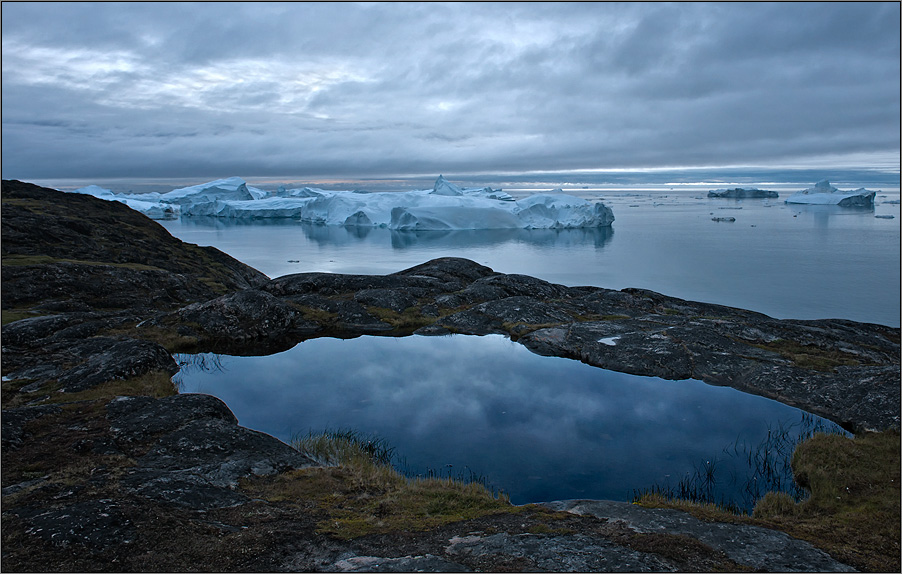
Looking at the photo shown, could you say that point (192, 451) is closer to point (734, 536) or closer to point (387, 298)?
point (734, 536)

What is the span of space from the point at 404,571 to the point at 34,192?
2368 inches

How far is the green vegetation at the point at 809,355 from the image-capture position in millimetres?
18109

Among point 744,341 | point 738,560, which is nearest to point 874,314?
point 744,341

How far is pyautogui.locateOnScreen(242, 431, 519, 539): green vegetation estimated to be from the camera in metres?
8.44

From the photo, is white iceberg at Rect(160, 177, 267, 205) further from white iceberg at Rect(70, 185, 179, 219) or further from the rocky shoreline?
the rocky shoreline

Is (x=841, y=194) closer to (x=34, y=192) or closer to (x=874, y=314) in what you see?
(x=874, y=314)

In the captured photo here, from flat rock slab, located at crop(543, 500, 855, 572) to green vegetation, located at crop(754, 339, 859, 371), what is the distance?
12.3 meters

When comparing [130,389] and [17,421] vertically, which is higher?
[17,421]

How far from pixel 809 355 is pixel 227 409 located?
20.1 meters

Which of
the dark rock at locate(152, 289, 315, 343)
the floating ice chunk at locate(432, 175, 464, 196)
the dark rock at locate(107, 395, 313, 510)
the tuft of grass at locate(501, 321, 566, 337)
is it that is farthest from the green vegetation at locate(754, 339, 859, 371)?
the floating ice chunk at locate(432, 175, 464, 196)

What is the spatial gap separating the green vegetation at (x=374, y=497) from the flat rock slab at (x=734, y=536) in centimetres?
160

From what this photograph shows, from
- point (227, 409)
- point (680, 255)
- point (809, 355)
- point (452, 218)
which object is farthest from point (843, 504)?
point (452, 218)

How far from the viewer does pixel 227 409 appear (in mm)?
13969

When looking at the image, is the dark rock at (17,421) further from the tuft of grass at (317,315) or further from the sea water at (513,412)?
the tuft of grass at (317,315)
